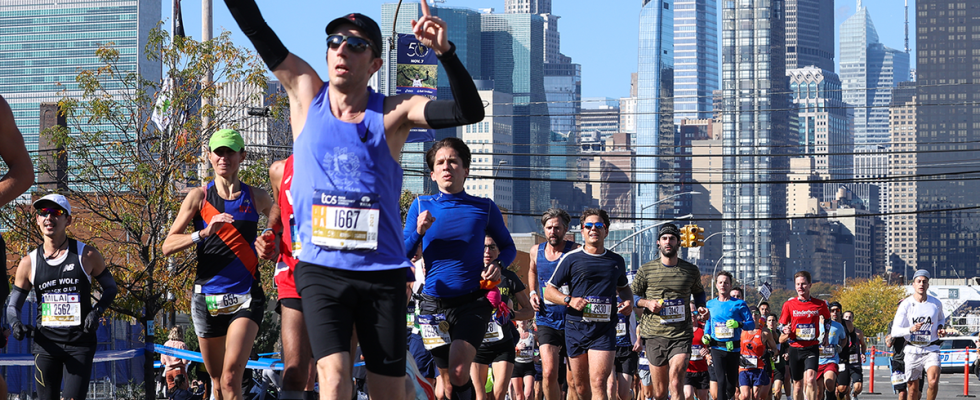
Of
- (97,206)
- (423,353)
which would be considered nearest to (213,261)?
(423,353)

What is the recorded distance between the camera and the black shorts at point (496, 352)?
10.2 meters

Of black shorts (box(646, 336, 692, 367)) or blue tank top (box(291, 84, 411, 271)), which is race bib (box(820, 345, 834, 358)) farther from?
blue tank top (box(291, 84, 411, 271))

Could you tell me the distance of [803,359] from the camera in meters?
18.3

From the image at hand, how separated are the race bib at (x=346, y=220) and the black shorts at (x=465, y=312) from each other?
333cm

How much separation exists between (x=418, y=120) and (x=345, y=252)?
665mm

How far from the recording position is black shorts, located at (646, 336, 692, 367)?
13836 millimetres

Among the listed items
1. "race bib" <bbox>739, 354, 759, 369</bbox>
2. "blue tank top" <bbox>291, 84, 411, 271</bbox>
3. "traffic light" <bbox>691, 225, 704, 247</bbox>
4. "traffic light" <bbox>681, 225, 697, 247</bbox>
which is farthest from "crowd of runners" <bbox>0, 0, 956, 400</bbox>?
"traffic light" <bbox>681, 225, 697, 247</bbox>

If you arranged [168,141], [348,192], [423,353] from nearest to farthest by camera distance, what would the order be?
[348,192] < [423,353] < [168,141]

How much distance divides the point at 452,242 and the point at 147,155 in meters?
12.2

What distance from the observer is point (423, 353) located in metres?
10.7

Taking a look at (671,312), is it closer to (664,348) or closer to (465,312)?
(664,348)

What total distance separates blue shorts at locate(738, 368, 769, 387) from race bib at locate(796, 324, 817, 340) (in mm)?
1185

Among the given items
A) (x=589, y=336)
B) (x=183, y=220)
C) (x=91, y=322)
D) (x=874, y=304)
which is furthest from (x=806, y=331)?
(x=874, y=304)

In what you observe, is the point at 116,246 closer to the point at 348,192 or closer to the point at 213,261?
the point at 213,261
